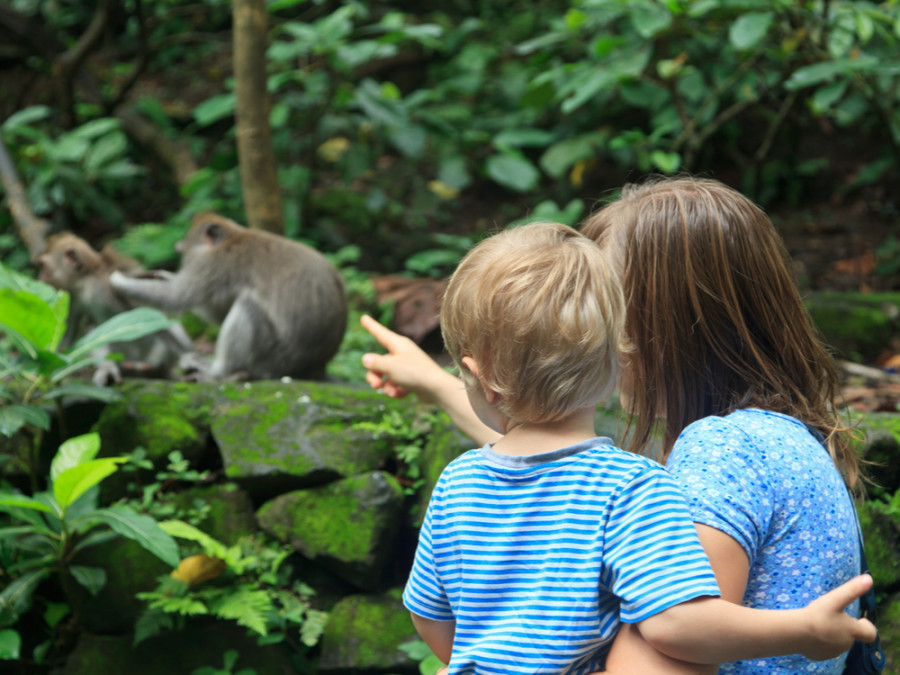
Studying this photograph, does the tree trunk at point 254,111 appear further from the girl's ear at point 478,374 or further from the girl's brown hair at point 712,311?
the girl's ear at point 478,374

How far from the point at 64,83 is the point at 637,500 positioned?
7795mm

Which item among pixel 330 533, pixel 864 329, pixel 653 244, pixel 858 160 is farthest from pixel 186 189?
pixel 858 160

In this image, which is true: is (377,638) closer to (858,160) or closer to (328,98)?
(328,98)

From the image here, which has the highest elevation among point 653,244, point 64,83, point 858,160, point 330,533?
point 653,244

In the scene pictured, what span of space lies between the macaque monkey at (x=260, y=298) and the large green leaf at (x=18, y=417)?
1.57 meters

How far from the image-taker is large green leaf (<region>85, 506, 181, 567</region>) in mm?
2867

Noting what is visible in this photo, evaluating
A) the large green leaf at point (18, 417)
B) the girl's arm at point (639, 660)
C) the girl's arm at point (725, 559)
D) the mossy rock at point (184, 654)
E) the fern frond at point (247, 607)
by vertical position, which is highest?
the girl's arm at point (725, 559)

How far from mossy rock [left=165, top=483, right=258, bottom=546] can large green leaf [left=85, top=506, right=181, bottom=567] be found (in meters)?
0.53

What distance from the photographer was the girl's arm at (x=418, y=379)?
7.95 ft

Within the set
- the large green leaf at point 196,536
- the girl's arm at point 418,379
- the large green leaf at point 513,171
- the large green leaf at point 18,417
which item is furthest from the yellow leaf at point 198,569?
the large green leaf at point 513,171

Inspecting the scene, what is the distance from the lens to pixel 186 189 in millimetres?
6602

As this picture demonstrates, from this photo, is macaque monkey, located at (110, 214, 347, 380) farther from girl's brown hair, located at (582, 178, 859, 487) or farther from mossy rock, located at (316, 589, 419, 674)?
girl's brown hair, located at (582, 178, 859, 487)

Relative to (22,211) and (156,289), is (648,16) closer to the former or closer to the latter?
(156,289)

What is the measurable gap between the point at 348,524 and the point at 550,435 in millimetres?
2078
